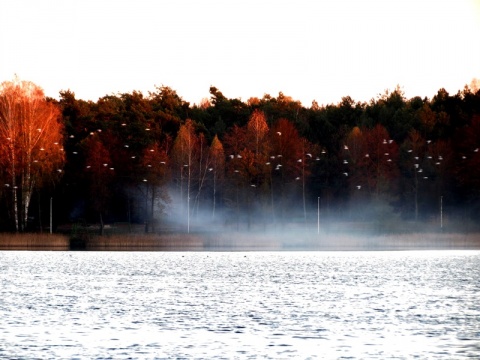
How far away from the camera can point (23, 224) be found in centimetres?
9612

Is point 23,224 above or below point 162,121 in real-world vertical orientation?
below

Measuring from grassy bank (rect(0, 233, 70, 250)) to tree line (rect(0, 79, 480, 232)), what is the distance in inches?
201

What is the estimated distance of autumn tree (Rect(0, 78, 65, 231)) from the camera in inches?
3701

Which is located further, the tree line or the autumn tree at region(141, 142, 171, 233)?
the tree line

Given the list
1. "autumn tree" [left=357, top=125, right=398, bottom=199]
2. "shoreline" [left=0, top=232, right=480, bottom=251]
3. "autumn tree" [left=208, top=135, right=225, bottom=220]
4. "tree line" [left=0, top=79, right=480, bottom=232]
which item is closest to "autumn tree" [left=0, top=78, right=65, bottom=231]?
"tree line" [left=0, top=79, right=480, bottom=232]

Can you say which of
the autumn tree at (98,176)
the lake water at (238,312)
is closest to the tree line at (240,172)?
the autumn tree at (98,176)

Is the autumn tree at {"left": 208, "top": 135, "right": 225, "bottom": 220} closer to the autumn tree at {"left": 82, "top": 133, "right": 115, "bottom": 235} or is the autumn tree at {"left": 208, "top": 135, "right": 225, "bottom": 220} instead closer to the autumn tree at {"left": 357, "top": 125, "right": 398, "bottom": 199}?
the autumn tree at {"left": 82, "top": 133, "right": 115, "bottom": 235}

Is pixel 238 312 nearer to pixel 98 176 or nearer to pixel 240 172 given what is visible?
pixel 98 176

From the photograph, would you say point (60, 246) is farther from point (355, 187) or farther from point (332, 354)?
point (332, 354)

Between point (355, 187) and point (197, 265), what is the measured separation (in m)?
45.7

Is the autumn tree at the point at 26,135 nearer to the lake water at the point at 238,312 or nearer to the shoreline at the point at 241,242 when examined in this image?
the shoreline at the point at 241,242

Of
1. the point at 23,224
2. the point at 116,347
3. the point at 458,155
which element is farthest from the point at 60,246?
the point at 116,347

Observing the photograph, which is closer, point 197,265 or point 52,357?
point 52,357

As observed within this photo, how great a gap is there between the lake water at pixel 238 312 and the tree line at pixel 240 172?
3650 centimetres
